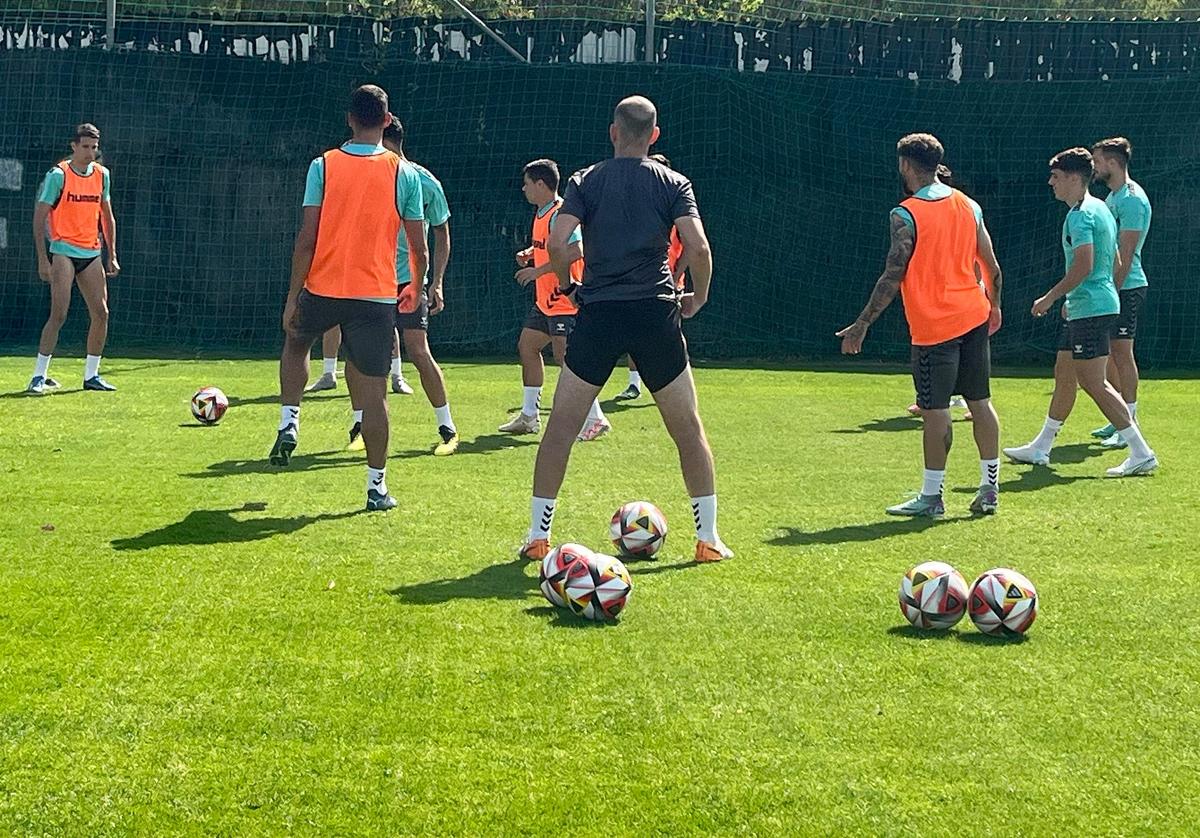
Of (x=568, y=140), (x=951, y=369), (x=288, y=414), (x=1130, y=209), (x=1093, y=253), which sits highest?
(x=568, y=140)

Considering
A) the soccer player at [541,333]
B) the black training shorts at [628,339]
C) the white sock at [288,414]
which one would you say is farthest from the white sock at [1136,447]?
the white sock at [288,414]

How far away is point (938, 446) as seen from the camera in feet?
29.3

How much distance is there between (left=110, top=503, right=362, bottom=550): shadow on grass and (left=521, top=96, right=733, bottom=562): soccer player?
4.80ft

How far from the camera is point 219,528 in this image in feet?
26.0

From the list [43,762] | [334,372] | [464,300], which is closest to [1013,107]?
[464,300]

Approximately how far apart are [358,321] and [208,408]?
3.65m

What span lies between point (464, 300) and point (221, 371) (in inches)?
151

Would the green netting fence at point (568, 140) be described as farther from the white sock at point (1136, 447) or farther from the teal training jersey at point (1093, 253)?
the white sock at point (1136, 447)

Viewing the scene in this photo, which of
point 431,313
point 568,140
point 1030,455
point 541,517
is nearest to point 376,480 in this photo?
point 541,517

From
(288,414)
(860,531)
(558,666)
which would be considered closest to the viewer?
(558,666)

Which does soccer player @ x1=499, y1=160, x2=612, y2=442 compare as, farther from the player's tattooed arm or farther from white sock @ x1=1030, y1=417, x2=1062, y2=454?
the player's tattooed arm

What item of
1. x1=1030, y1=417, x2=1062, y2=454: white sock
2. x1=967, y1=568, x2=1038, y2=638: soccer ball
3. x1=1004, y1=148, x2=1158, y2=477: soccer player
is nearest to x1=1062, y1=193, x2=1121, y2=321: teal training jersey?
x1=1004, y1=148, x2=1158, y2=477: soccer player

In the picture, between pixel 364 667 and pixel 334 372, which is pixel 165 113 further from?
pixel 364 667

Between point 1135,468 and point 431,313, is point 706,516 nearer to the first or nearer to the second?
point 431,313
